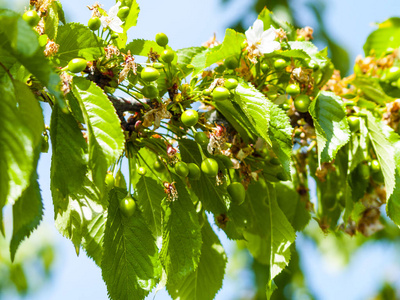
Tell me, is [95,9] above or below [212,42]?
above

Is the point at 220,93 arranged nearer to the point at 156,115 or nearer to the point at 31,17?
the point at 156,115

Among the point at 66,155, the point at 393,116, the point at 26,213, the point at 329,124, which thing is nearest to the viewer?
the point at 26,213

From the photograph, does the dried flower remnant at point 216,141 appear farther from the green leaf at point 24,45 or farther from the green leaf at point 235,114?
the green leaf at point 24,45

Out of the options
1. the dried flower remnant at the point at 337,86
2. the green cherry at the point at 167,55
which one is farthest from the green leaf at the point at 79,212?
the dried flower remnant at the point at 337,86

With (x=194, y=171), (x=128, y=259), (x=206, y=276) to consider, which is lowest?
(x=206, y=276)

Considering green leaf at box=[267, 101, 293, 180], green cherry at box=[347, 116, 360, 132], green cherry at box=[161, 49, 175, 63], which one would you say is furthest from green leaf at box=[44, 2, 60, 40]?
green cherry at box=[347, 116, 360, 132]

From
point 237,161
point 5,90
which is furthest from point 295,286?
point 5,90

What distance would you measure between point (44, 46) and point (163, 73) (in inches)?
14.7

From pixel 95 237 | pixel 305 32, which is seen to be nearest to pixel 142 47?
pixel 95 237

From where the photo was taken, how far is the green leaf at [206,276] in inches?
59.5

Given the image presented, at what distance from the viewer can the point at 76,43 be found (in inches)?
52.0

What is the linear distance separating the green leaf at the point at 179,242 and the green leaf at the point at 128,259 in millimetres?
49

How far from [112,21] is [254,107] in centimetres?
48

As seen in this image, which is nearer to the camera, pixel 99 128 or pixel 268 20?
pixel 99 128
